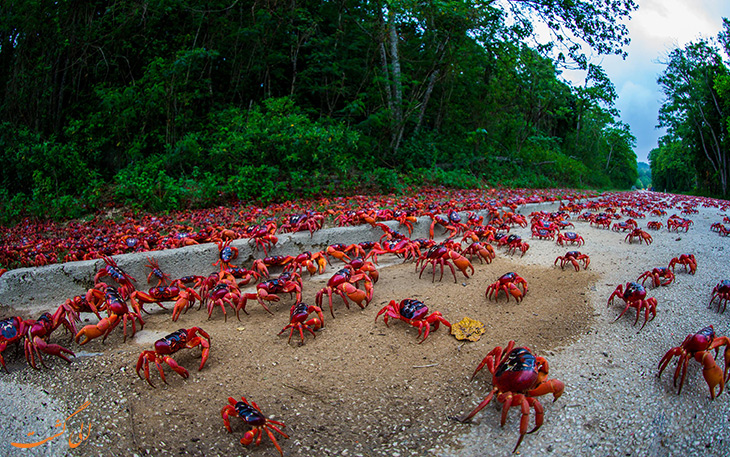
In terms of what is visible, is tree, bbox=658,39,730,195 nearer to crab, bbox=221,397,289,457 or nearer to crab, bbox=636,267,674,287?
crab, bbox=636,267,674,287

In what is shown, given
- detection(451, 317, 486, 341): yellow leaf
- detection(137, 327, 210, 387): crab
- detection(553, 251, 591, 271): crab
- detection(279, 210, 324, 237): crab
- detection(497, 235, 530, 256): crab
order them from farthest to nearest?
detection(279, 210, 324, 237): crab
detection(497, 235, 530, 256): crab
detection(553, 251, 591, 271): crab
detection(451, 317, 486, 341): yellow leaf
detection(137, 327, 210, 387): crab

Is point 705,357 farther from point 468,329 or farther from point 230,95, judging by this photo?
point 230,95

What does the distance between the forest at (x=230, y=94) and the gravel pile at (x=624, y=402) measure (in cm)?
680

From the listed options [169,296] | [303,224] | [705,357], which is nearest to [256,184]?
[303,224]

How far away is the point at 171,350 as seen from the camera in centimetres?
253

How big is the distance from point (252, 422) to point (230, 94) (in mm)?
12900

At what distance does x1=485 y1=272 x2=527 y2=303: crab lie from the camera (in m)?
3.30

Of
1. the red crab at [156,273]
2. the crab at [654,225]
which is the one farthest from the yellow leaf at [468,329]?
the crab at [654,225]

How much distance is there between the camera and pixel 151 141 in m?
11.1

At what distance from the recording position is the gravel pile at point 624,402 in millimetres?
1883

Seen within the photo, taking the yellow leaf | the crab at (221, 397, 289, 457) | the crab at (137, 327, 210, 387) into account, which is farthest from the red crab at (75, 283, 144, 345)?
the yellow leaf

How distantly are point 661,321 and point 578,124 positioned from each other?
35776 millimetres

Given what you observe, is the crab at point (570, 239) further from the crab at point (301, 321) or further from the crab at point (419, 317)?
the crab at point (301, 321)

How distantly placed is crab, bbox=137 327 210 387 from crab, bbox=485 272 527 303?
2469 mm
